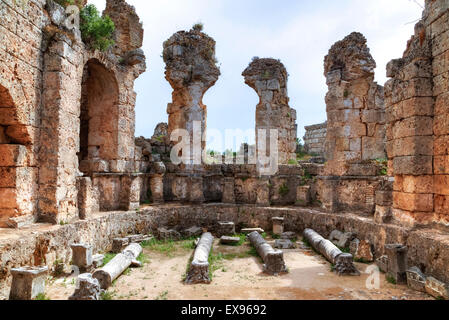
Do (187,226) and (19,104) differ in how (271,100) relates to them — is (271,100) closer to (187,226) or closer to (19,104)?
(187,226)

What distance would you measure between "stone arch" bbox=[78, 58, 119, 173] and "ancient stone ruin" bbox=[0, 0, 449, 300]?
0.15ft

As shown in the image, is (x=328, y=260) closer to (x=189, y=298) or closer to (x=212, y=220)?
(x=189, y=298)

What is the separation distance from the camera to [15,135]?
6344mm

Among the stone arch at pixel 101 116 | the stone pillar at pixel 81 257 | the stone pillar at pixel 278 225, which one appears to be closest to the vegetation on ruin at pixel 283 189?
the stone pillar at pixel 278 225

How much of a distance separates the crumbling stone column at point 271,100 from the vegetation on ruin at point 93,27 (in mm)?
5485

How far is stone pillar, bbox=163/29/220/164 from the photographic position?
38.4 ft

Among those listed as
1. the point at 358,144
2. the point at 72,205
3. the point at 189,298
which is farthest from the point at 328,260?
the point at 72,205

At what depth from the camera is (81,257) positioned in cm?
626

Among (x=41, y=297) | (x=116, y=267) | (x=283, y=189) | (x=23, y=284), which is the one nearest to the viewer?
(x=23, y=284)

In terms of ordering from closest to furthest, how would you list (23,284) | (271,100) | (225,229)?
1. (23,284)
2. (225,229)
3. (271,100)

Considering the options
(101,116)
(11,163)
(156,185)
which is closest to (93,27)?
(101,116)

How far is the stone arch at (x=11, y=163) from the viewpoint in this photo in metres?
6.07

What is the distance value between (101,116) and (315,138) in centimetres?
1331
